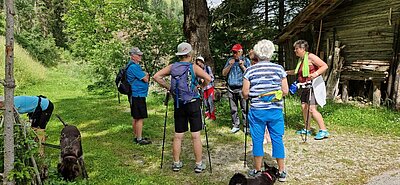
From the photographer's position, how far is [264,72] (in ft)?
14.6

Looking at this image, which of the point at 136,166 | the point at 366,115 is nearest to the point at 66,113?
the point at 136,166

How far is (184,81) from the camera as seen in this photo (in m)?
5.02

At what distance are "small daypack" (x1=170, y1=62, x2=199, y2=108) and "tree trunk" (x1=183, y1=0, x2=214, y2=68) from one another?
4.44 metres

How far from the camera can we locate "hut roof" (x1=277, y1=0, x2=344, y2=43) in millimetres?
10250

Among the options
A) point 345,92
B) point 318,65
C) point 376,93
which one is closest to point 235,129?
point 318,65

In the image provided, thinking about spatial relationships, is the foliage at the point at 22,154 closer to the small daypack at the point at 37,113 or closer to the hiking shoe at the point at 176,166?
the small daypack at the point at 37,113

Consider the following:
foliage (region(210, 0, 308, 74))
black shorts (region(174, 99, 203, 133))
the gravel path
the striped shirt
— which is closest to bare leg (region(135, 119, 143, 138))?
black shorts (region(174, 99, 203, 133))

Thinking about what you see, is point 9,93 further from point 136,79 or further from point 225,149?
point 225,149

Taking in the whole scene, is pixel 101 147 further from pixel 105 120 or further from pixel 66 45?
pixel 66 45

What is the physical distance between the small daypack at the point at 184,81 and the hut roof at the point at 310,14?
6.45m

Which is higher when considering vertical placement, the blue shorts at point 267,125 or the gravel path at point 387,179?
the blue shorts at point 267,125

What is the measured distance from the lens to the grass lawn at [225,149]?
5109mm

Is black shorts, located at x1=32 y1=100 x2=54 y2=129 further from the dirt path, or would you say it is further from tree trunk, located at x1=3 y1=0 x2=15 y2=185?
the dirt path

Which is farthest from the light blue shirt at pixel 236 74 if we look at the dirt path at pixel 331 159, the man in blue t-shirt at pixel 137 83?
the man in blue t-shirt at pixel 137 83
